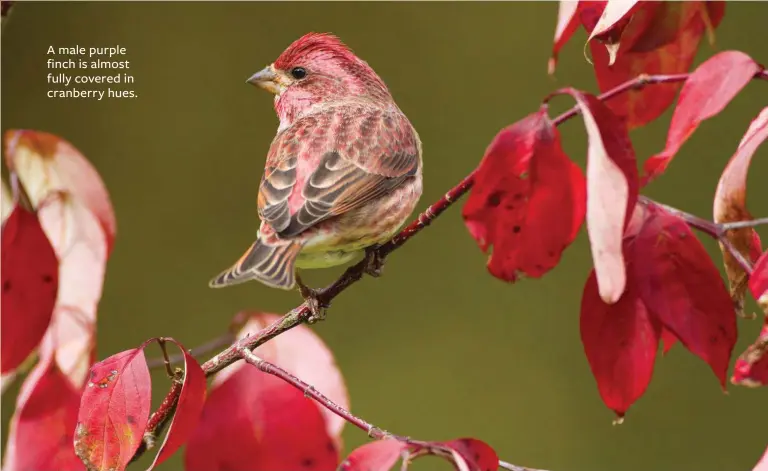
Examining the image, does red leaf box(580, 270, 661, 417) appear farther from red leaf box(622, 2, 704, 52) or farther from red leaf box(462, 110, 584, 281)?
red leaf box(622, 2, 704, 52)

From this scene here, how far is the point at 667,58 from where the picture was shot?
49.3 inches

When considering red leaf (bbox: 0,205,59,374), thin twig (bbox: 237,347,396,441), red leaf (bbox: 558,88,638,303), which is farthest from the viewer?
red leaf (bbox: 0,205,59,374)

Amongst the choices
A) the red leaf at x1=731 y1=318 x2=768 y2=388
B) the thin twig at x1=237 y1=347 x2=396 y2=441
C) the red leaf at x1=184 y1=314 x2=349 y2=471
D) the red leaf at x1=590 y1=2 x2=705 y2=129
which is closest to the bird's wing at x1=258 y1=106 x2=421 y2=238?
the red leaf at x1=184 y1=314 x2=349 y2=471

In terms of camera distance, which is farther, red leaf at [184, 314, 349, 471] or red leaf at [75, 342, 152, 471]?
red leaf at [184, 314, 349, 471]

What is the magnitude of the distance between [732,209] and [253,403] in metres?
0.68

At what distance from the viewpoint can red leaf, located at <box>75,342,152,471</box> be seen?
41.1 inches

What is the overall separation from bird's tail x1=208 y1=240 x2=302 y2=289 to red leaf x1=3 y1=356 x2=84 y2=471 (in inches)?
10.2

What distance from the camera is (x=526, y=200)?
105 cm

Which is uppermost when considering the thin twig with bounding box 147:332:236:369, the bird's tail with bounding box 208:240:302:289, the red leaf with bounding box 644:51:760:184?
the red leaf with bounding box 644:51:760:184

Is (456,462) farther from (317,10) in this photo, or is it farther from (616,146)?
(317,10)

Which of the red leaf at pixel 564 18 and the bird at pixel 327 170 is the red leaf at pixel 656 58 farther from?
the bird at pixel 327 170

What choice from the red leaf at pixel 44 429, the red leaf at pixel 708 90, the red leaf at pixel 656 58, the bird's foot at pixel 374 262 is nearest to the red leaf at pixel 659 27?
the red leaf at pixel 656 58

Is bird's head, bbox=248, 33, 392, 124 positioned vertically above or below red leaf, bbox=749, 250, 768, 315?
above

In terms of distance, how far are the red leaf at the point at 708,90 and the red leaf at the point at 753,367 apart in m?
0.21
